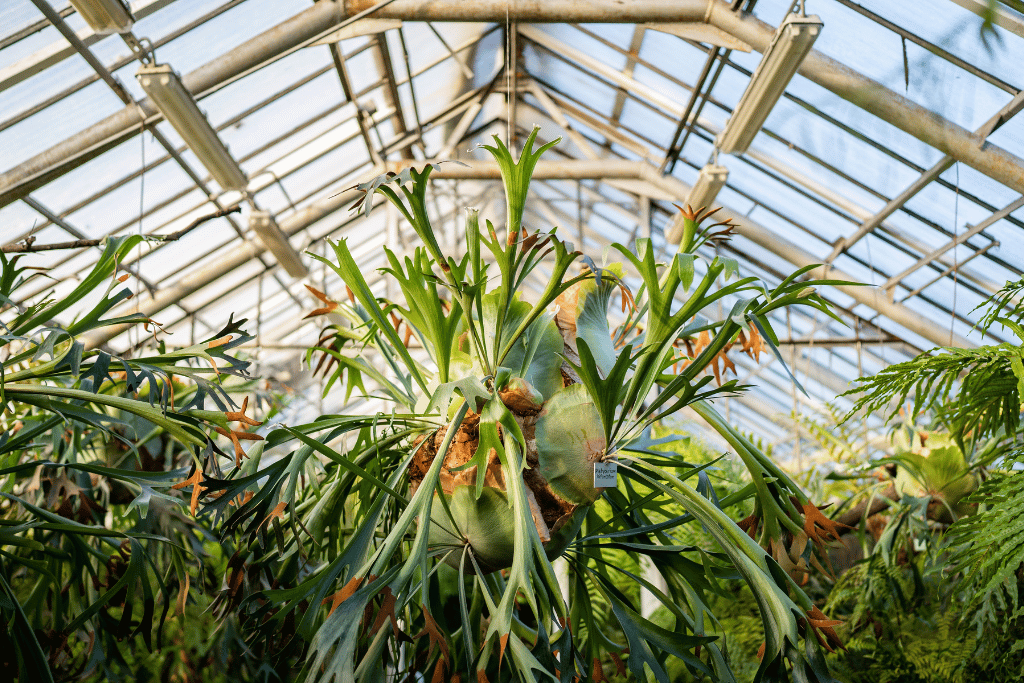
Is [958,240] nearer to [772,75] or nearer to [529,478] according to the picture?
[772,75]

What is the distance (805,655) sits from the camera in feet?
3.61

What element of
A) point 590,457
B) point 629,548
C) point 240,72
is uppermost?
point 240,72

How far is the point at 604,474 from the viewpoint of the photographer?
1167 millimetres

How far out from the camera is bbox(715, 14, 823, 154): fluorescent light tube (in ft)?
10.1

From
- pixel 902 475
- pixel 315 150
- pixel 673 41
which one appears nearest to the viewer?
pixel 902 475

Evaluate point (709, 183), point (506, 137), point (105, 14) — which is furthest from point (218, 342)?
point (709, 183)

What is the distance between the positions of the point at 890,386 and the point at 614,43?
5.02 meters

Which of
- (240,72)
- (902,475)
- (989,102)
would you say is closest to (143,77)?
(240,72)

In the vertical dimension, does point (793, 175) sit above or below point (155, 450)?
above

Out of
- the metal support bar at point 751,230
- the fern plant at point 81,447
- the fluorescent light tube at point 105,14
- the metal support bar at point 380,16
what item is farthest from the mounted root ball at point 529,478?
the metal support bar at point 751,230

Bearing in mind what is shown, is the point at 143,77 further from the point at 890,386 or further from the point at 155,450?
the point at 890,386

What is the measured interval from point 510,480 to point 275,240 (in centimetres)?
488

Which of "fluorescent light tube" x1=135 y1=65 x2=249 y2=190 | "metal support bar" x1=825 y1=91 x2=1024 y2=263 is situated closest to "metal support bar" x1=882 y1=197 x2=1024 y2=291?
"metal support bar" x1=825 y1=91 x2=1024 y2=263

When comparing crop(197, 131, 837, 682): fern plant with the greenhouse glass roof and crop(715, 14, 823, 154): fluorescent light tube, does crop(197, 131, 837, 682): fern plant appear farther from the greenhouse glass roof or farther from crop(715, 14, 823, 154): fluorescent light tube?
crop(715, 14, 823, 154): fluorescent light tube
